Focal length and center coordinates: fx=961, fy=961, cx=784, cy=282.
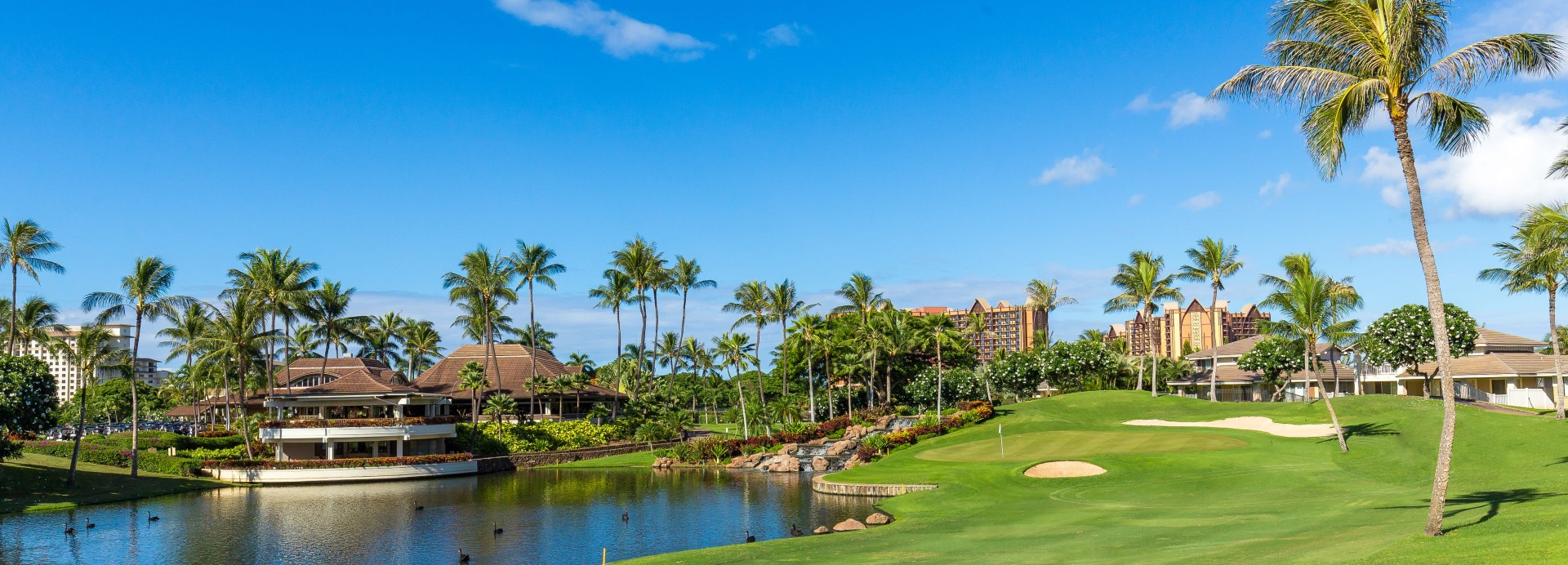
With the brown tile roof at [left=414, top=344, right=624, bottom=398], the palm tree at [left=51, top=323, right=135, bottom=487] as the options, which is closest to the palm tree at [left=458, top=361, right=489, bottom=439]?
the brown tile roof at [left=414, top=344, right=624, bottom=398]

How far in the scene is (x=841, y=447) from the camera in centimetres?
6181

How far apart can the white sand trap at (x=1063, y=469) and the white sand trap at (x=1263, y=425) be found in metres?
Result: 14.4

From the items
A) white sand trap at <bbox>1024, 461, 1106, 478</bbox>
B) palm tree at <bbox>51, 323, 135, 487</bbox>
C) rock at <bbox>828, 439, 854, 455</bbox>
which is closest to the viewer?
white sand trap at <bbox>1024, 461, 1106, 478</bbox>

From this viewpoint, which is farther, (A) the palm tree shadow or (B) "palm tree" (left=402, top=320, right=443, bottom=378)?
(B) "palm tree" (left=402, top=320, right=443, bottom=378)

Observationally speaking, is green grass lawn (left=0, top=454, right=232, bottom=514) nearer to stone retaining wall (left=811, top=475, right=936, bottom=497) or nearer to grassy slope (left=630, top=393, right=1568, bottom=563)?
stone retaining wall (left=811, top=475, right=936, bottom=497)

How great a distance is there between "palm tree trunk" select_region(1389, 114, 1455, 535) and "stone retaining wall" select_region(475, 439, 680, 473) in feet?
197

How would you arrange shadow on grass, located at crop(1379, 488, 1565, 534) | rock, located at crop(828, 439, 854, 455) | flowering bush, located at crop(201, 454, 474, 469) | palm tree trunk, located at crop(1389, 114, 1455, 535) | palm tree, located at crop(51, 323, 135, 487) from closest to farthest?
palm tree trunk, located at crop(1389, 114, 1455, 535), shadow on grass, located at crop(1379, 488, 1565, 534), palm tree, located at crop(51, 323, 135, 487), rock, located at crop(828, 439, 854, 455), flowering bush, located at crop(201, 454, 474, 469)

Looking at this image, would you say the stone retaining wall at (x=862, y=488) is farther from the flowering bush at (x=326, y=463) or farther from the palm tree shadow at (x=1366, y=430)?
the flowering bush at (x=326, y=463)

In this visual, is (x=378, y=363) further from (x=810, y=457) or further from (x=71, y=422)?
(x=810, y=457)

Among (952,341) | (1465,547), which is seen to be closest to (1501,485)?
(1465,547)

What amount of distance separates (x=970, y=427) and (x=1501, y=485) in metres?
37.8

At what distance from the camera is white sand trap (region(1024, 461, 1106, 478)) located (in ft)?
140

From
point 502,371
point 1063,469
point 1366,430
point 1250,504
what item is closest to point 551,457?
point 502,371

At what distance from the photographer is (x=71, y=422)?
104 meters
